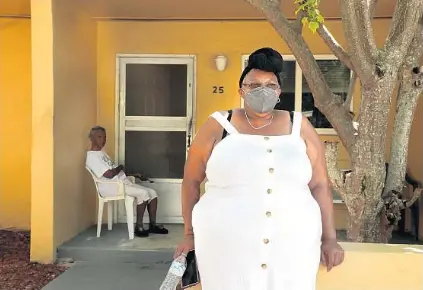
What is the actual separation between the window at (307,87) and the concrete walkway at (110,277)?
279 cm

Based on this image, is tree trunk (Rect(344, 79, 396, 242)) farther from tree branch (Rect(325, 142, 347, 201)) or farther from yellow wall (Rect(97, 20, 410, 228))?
yellow wall (Rect(97, 20, 410, 228))

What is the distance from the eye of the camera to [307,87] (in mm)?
7297

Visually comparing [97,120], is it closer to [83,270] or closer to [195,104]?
[195,104]

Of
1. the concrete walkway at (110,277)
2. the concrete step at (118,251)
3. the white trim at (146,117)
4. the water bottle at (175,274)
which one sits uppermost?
the white trim at (146,117)

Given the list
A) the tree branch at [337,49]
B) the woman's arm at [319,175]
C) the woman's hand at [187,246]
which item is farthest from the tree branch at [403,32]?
the woman's hand at [187,246]

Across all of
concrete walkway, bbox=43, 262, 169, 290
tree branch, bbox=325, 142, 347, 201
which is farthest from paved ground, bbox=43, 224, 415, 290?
tree branch, bbox=325, 142, 347, 201

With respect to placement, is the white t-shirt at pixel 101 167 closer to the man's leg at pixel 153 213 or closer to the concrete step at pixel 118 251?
the man's leg at pixel 153 213

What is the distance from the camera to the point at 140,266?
19.7 ft

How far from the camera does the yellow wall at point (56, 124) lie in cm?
595

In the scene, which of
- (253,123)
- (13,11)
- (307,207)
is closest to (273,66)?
(253,123)

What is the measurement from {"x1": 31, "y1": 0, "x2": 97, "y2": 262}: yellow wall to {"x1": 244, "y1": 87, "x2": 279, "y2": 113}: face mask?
13.3 feet

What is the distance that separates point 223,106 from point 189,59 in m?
0.78

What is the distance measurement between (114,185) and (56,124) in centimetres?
106

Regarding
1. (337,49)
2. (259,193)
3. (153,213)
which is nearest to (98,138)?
(153,213)
